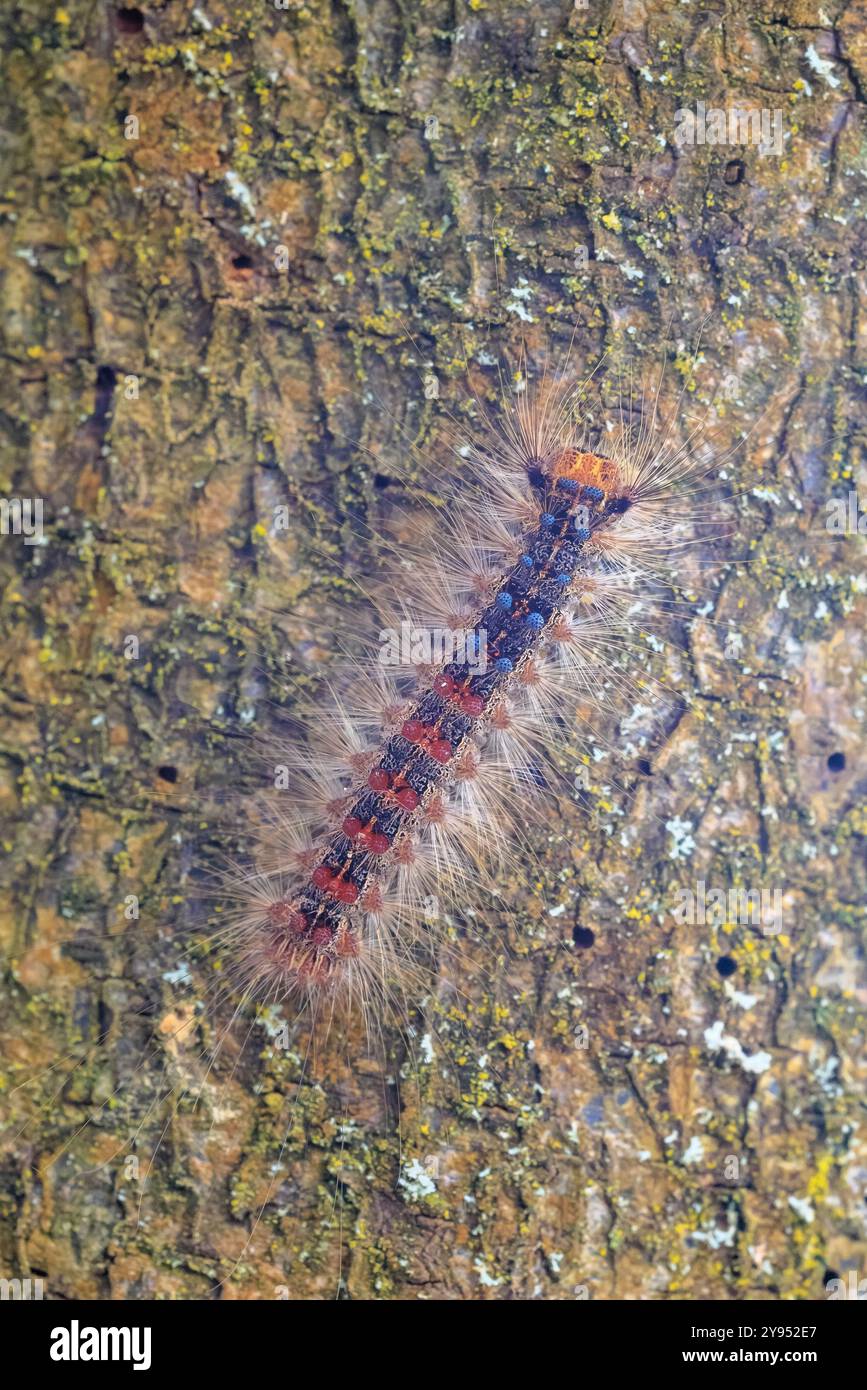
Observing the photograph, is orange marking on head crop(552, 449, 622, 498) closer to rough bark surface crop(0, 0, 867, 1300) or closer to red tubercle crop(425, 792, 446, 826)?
rough bark surface crop(0, 0, 867, 1300)

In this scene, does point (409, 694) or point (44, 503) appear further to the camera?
point (409, 694)

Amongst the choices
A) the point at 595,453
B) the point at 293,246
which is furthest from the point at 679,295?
the point at 293,246

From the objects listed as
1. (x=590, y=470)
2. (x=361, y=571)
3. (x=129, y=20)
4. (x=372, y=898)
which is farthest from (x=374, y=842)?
(x=129, y=20)

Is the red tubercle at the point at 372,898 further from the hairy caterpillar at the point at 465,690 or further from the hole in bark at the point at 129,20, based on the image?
the hole in bark at the point at 129,20

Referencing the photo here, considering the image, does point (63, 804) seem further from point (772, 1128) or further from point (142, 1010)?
point (772, 1128)

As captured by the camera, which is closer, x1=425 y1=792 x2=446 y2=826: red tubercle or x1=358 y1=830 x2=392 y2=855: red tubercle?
x1=358 y1=830 x2=392 y2=855: red tubercle

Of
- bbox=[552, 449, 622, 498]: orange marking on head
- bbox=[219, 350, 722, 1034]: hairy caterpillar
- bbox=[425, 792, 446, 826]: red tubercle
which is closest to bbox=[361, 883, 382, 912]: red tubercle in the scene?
bbox=[219, 350, 722, 1034]: hairy caterpillar

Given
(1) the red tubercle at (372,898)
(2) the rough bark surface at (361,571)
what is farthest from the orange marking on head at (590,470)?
(1) the red tubercle at (372,898)
